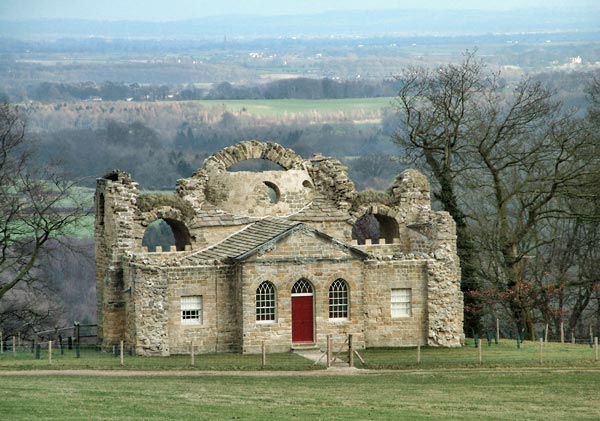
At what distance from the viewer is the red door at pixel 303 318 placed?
61.2 m

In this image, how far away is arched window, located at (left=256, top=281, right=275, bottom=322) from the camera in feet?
199

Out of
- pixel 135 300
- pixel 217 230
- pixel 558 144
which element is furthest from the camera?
pixel 558 144

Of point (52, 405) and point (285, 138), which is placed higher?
point (285, 138)

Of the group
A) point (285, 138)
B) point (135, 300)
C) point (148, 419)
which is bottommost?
point (148, 419)

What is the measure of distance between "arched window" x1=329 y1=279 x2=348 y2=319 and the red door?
0.88m

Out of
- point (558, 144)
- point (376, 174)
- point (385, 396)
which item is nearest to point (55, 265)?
point (376, 174)

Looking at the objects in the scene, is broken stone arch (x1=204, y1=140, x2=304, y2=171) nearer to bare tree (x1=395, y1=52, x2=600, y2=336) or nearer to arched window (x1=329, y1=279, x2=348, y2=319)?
arched window (x1=329, y1=279, x2=348, y2=319)

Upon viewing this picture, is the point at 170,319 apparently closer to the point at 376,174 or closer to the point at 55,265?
the point at 55,265

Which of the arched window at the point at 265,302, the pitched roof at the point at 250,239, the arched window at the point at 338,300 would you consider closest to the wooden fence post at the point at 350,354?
the arched window at the point at 338,300

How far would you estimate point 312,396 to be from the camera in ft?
161

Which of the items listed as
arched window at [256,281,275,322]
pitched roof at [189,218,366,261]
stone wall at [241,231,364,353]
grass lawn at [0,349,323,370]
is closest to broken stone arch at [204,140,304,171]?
pitched roof at [189,218,366,261]

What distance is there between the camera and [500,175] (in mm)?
82375

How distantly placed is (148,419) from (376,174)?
361 feet

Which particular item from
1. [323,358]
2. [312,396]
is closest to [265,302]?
[323,358]
